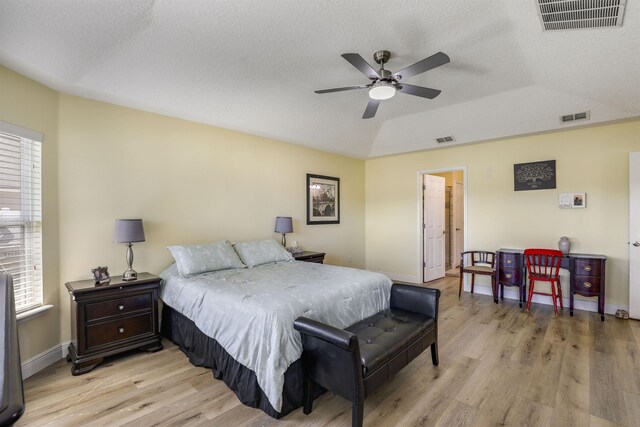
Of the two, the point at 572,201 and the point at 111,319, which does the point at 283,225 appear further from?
the point at 572,201

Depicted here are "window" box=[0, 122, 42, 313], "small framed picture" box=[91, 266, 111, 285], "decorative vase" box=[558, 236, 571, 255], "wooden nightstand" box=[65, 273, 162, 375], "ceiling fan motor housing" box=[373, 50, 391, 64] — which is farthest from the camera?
"decorative vase" box=[558, 236, 571, 255]

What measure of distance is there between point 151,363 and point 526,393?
3.18m

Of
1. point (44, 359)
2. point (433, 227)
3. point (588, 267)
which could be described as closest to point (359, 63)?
point (44, 359)

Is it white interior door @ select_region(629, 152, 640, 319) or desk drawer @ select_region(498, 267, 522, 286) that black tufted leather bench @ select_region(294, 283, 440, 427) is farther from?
white interior door @ select_region(629, 152, 640, 319)

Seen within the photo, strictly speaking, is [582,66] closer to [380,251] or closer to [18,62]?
[380,251]

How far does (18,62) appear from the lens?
2.39 meters

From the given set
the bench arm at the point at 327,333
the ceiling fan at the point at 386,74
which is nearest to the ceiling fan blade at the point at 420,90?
the ceiling fan at the point at 386,74

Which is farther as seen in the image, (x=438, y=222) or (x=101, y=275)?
(x=438, y=222)

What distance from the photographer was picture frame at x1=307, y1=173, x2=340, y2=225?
5.36 meters

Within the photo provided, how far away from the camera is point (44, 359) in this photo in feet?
8.74

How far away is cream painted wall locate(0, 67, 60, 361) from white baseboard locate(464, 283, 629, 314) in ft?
18.5

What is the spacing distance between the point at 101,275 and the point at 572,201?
5.90 metres

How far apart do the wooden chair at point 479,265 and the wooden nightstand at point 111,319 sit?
172 inches

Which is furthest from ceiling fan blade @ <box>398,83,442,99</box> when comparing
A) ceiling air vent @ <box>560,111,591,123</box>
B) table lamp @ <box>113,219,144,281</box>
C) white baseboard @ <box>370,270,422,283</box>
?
white baseboard @ <box>370,270,422,283</box>
